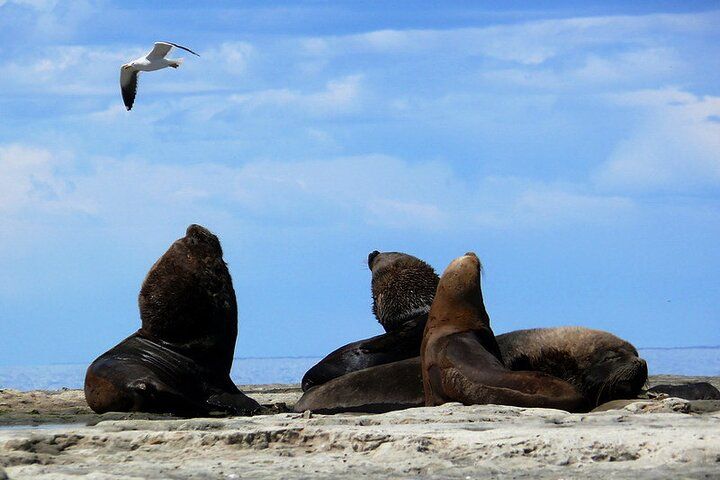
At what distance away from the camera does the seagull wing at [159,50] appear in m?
21.3

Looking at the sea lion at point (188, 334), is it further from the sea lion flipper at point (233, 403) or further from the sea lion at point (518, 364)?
the sea lion at point (518, 364)

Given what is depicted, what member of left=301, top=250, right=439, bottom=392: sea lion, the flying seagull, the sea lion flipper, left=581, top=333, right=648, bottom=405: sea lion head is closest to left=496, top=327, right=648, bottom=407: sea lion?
left=581, top=333, right=648, bottom=405: sea lion head

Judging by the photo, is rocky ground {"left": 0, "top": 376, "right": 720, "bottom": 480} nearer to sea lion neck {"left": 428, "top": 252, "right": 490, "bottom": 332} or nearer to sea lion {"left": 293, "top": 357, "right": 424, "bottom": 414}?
sea lion neck {"left": 428, "top": 252, "right": 490, "bottom": 332}

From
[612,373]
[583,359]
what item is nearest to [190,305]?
[583,359]

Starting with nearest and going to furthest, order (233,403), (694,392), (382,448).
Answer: (382,448) < (694,392) < (233,403)

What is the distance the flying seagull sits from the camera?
21339 millimetres

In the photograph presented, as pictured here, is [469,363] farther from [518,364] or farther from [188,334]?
[188,334]

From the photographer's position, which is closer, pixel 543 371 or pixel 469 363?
pixel 469 363

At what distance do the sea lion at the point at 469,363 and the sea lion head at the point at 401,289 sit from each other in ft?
7.50

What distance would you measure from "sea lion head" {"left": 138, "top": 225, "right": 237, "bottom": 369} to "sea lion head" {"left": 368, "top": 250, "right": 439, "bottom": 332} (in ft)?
5.66

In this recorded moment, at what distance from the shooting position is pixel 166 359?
1100 centimetres

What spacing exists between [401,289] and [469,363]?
3.58 m

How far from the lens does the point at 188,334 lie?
37.1 feet

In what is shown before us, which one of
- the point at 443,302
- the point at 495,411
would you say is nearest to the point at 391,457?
the point at 495,411
